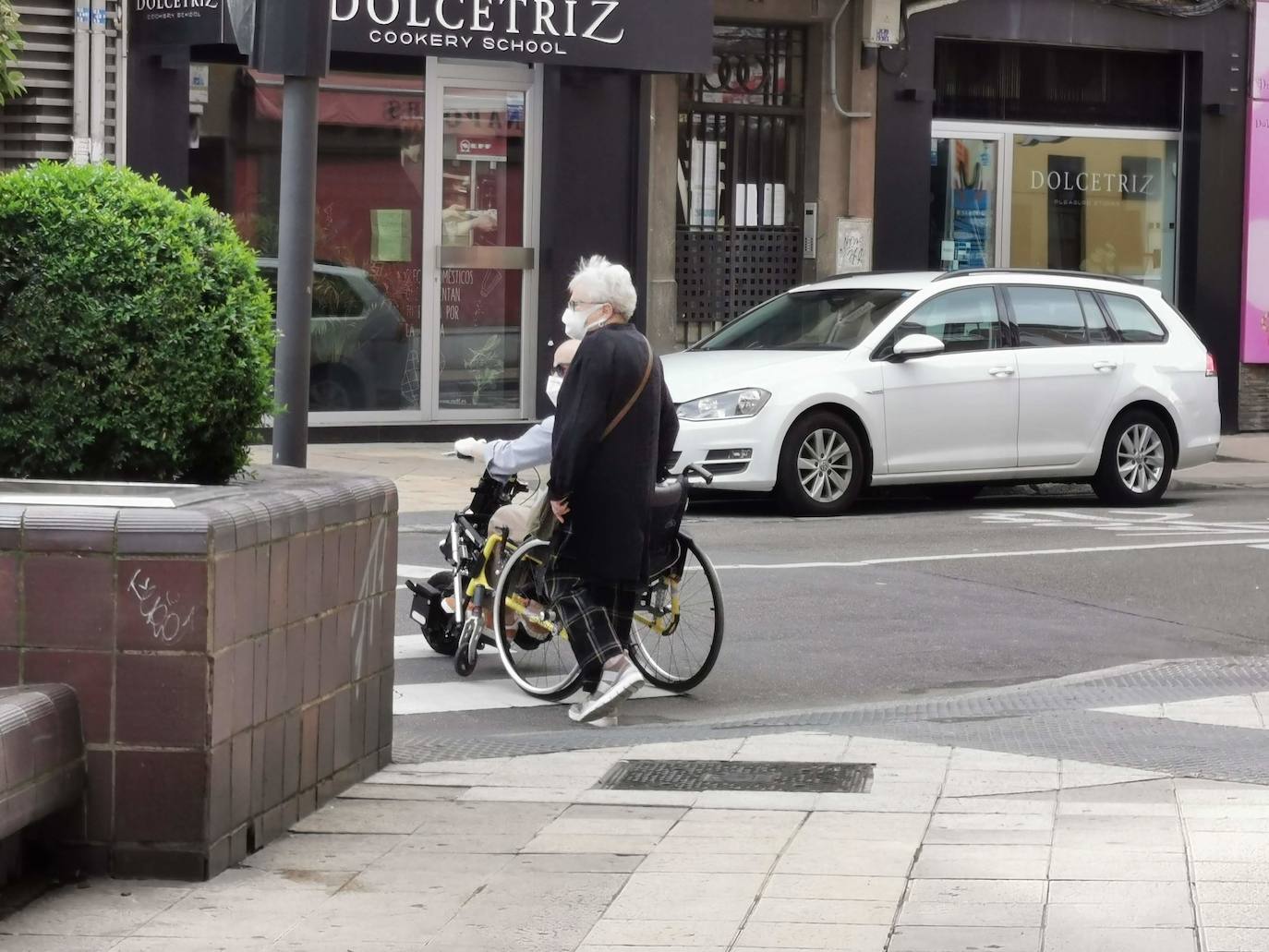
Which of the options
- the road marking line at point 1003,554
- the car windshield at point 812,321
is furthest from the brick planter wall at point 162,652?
the car windshield at point 812,321

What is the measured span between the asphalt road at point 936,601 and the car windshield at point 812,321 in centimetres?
115

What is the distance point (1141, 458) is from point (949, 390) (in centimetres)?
188

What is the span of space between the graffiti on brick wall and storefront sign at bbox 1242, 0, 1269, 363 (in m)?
18.0

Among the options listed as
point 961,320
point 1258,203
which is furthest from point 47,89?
point 1258,203

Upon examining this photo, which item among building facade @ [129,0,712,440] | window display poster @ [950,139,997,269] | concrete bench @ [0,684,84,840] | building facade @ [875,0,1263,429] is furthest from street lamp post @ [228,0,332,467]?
window display poster @ [950,139,997,269]

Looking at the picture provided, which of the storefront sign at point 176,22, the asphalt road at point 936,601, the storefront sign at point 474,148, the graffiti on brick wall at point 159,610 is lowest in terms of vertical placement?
the asphalt road at point 936,601

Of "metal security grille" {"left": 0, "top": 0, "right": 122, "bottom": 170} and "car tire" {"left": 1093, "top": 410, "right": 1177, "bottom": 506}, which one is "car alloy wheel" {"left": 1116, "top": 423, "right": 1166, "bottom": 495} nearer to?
"car tire" {"left": 1093, "top": 410, "right": 1177, "bottom": 506}

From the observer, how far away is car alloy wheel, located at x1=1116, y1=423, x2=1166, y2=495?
594 inches

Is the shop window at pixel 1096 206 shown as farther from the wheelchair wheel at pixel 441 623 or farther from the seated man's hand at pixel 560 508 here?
the seated man's hand at pixel 560 508

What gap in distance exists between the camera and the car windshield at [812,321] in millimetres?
14344

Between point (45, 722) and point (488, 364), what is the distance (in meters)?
13.4

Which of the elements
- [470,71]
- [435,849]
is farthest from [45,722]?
[470,71]

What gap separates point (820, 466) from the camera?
540 inches

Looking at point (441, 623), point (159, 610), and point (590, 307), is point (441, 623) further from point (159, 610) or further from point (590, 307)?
point (159, 610)
